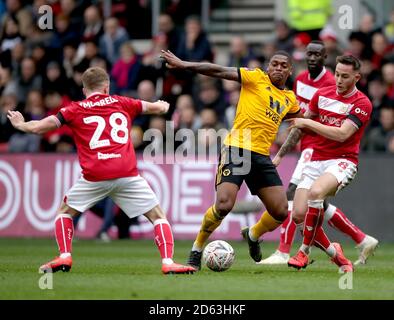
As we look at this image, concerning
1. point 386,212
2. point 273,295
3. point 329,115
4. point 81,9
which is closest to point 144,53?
point 81,9

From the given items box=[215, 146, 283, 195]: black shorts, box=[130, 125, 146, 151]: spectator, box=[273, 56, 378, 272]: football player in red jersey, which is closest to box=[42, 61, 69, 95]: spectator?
box=[130, 125, 146, 151]: spectator

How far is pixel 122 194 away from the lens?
1116cm

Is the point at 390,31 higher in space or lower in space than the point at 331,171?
higher

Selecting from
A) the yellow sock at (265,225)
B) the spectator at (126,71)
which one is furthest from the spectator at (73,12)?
the yellow sock at (265,225)

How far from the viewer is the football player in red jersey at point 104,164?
10992 mm

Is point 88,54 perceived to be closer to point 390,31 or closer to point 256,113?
point 390,31

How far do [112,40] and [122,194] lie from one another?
11487mm

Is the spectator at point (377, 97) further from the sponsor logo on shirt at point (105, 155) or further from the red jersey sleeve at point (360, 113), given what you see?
the sponsor logo on shirt at point (105, 155)

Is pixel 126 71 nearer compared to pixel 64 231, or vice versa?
pixel 64 231

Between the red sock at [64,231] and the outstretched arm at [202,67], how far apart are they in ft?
6.35

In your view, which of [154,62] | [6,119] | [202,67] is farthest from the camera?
[154,62]

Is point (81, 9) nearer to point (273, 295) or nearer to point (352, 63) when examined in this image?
point (352, 63)

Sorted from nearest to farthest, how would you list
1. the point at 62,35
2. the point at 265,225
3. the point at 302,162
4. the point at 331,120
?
the point at 331,120 < the point at 265,225 < the point at 302,162 < the point at 62,35

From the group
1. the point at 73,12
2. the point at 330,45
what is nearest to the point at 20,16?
the point at 73,12
